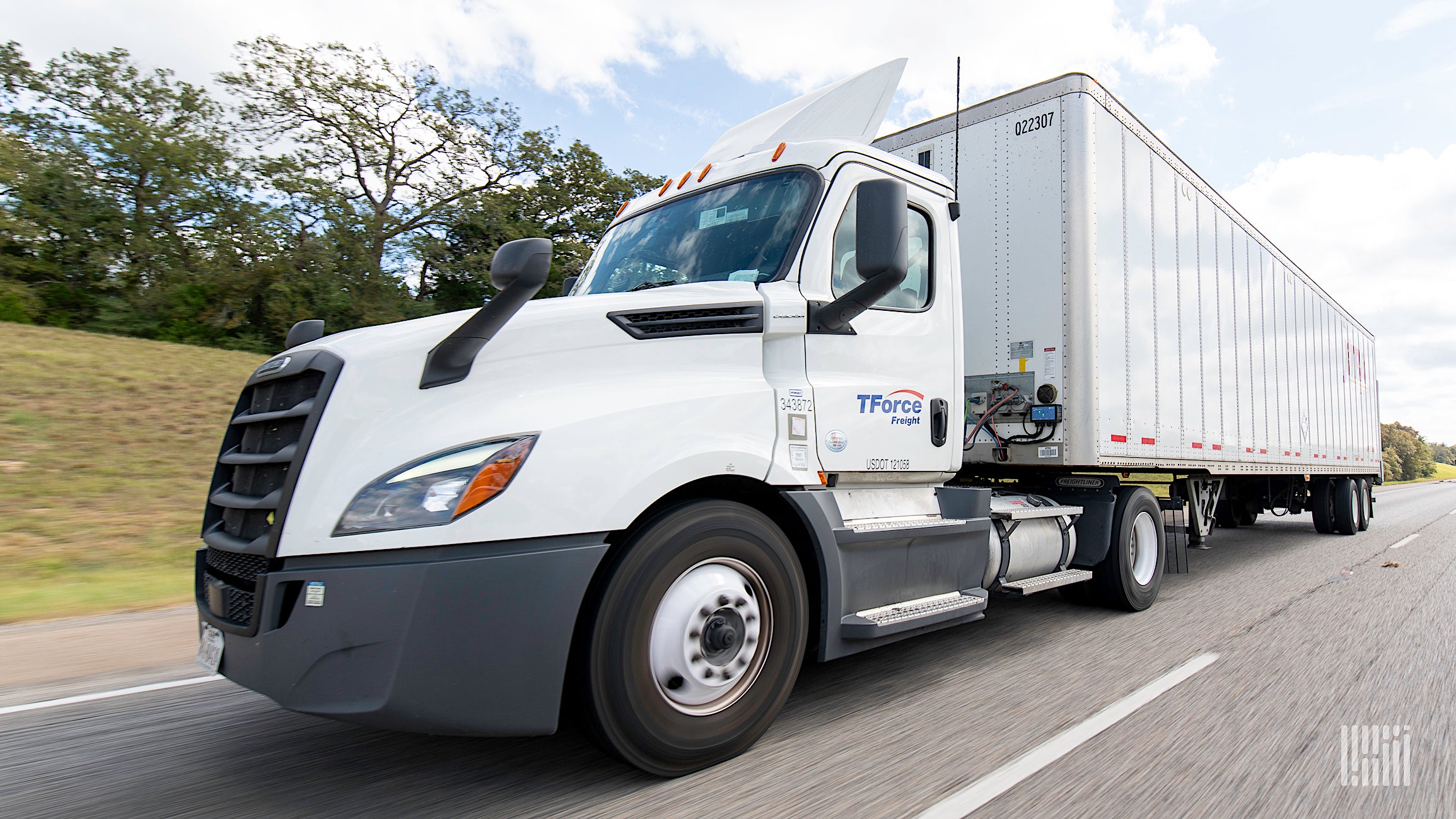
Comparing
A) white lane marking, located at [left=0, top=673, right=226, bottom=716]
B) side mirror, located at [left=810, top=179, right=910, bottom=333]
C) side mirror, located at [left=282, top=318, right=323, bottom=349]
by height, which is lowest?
white lane marking, located at [left=0, top=673, right=226, bottom=716]

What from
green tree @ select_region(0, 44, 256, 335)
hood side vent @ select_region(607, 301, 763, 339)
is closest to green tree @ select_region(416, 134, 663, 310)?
green tree @ select_region(0, 44, 256, 335)

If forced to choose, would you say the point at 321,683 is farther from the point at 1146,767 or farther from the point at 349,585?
the point at 1146,767

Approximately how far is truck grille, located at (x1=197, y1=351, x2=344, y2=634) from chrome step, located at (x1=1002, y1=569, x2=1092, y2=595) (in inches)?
167

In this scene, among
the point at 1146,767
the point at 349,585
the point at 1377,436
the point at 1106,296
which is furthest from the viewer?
the point at 1377,436

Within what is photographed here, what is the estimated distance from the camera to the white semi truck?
263 cm

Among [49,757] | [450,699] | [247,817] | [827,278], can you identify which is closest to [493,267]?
[450,699]

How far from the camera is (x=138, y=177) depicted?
25688 millimetres

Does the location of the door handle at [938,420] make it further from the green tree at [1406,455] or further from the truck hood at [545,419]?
the green tree at [1406,455]

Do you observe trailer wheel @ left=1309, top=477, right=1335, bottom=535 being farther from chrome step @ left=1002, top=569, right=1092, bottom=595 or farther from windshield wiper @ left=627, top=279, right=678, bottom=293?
windshield wiper @ left=627, top=279, right=678, bottom=293

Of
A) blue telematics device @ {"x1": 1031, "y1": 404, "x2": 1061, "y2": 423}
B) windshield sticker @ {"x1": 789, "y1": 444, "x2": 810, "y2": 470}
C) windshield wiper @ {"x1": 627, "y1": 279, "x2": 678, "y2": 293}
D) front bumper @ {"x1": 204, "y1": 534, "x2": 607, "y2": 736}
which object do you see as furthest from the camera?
blue telematics device @ {"x1": 1031, "y1": 404, "x2": 1061, "y2": 423}

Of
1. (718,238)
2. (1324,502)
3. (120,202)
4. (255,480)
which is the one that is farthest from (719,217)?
(120,202)

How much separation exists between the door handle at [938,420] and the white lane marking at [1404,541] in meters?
11.4

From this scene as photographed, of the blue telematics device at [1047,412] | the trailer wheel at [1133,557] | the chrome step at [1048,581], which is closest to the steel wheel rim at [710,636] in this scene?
the chrome step at [1048,581]

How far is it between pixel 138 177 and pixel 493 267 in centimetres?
2996
